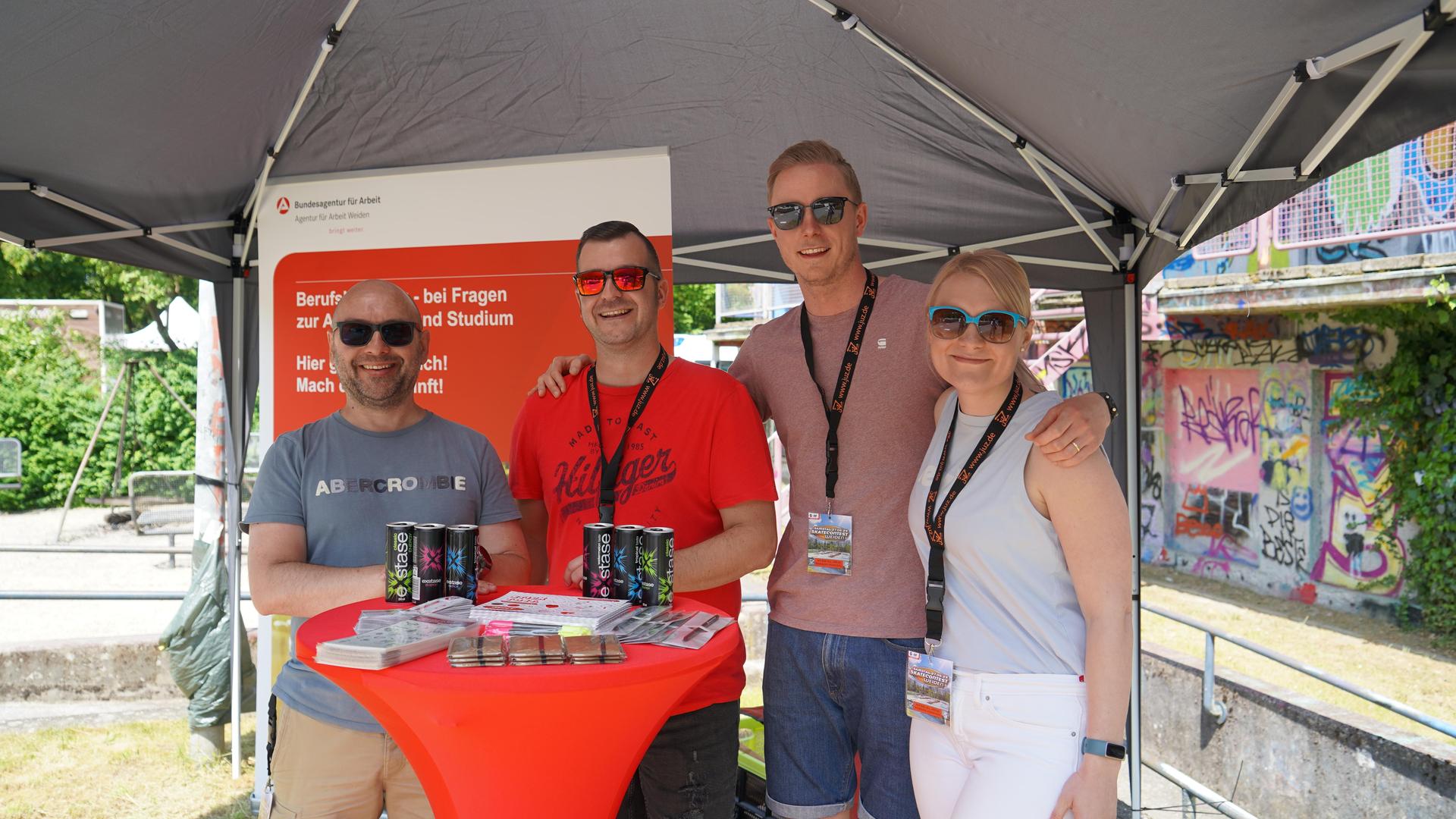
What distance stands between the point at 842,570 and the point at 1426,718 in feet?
8.26

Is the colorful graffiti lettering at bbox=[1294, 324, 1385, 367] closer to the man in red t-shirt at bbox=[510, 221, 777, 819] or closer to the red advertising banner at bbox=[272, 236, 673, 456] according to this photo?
the red advertising banner at bbox=[272, 236, 673, 456]

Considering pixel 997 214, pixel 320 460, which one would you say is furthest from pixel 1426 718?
pixel 320 460

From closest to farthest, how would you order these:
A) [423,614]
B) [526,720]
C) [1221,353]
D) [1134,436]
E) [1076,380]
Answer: [526,720], [423,614], [1134,436], [1221,353], [1076,380]

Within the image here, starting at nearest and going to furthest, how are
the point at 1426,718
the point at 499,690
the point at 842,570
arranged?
the point at 499,690, the point at 842,570, the point at 1426,718

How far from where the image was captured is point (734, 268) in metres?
5.60

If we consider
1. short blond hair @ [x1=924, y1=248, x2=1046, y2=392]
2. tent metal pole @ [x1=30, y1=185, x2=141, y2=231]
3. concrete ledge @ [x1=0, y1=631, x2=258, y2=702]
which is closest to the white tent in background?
concrete ledge @ [x1=0, y1=631, x2=258, y2=702]

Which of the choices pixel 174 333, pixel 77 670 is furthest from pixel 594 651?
pixel 174 333

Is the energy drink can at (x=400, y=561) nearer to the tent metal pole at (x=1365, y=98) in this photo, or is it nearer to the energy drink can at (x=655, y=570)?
the energy drink can at (x=655, y=570)

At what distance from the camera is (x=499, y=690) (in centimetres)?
131

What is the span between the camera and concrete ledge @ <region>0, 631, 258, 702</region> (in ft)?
20.1

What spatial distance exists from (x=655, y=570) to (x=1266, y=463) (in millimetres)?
11587

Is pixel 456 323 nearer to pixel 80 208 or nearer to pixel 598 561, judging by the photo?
pixel 80 208

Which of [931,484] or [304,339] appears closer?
[931,484]

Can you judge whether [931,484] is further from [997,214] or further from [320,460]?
[997,214]
